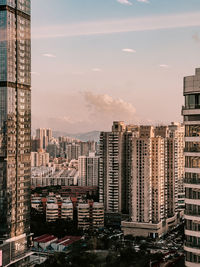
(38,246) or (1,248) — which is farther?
(38,246)

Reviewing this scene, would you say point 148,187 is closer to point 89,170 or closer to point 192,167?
point 89,170

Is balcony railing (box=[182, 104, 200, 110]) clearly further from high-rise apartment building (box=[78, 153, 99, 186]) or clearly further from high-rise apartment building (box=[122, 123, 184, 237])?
high-rise apartment building (box=[78, 153, 99, 186])

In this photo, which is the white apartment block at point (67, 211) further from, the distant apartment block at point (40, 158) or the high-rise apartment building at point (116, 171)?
the distant apartment block at point (40, 158)

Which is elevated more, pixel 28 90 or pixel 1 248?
pixel 28 90

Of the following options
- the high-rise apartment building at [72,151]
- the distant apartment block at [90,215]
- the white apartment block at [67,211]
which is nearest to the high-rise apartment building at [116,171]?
the distant apartment block at [90,215]

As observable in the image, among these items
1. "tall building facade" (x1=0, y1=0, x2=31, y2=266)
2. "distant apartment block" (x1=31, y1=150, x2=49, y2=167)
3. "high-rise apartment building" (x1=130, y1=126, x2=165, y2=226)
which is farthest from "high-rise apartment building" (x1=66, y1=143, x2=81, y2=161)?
"tall building facade" (x1=0, y1=0, x2=31, y2=266)

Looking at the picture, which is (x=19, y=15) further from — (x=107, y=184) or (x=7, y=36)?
(x=107, y=184)

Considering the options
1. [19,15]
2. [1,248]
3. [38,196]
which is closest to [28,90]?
[19,15]
